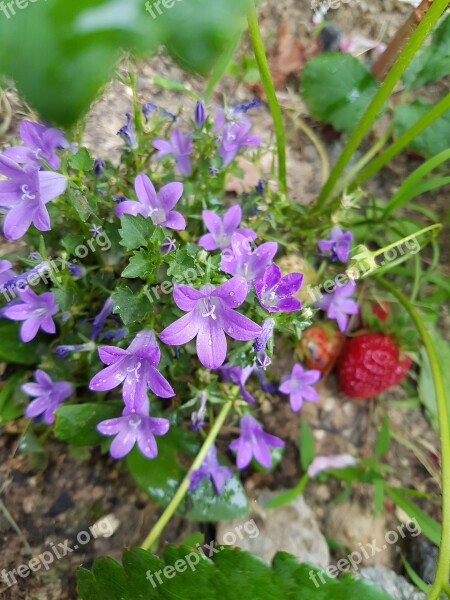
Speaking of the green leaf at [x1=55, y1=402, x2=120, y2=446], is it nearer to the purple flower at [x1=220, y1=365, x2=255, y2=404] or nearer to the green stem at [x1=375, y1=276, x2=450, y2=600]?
the purple flower at [x1=220, y1=365, x2=255, y2=404]

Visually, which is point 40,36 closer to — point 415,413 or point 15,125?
point 15,125

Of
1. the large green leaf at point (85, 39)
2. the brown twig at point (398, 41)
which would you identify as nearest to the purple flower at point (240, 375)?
the large green leaf at point (85, 39)

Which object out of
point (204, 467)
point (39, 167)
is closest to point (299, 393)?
point (204, 467)

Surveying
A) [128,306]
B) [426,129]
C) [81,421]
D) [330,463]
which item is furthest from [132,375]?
[426,129]

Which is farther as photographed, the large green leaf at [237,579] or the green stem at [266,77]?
the green stem at [266,77]

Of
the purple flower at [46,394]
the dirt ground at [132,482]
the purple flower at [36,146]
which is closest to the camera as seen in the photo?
the purple flower at [36,146]

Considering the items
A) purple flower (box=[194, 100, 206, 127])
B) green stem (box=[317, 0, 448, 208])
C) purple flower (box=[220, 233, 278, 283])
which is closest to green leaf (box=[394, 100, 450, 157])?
green stem (box=[317, 0, 448, 208])

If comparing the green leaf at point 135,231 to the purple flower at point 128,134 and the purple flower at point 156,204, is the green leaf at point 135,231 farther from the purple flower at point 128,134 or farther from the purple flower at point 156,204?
the purple flower at point 128,134
